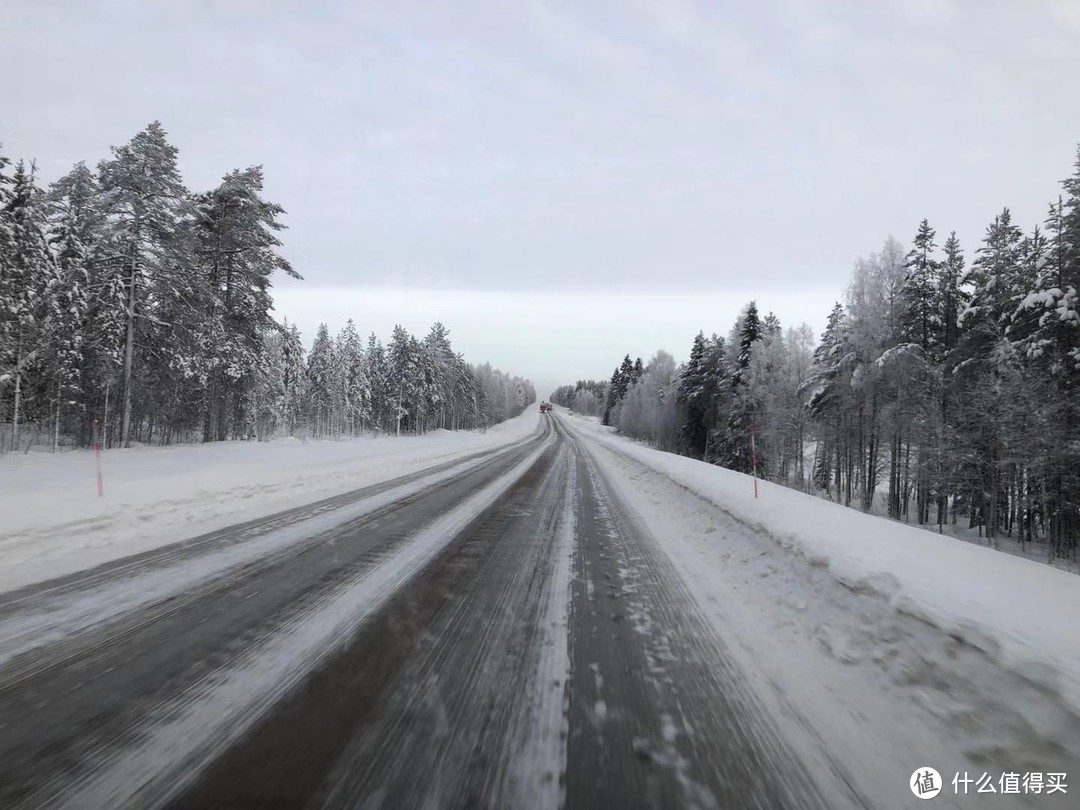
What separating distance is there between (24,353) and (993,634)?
2900 cm

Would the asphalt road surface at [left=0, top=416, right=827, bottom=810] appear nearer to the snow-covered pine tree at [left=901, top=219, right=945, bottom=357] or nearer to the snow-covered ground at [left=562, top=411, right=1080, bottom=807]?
the snow-covered ground at [left=562, top=411, right=1080, bottom=807]

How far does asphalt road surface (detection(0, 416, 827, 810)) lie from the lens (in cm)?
215

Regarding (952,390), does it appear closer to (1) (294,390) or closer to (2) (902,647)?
(2) (902,647)

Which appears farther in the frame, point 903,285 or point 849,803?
point 903,285

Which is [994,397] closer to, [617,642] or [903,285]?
[903,285]

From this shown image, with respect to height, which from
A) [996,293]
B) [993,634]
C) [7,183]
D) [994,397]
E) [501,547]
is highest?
[7,183]

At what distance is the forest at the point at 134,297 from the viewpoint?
19.3 meters

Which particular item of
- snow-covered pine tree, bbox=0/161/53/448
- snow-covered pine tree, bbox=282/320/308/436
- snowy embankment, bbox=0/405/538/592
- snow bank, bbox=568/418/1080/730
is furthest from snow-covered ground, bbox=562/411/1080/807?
snow-covered pine tree, bbox=282/320/308/436

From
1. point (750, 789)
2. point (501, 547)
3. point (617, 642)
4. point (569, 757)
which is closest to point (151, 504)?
point (501, 547)

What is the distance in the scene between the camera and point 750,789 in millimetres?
2219

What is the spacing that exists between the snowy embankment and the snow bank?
734 cm

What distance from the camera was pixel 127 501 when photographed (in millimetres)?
7898

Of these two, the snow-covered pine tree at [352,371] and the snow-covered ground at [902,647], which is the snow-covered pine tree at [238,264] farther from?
the snow-covered pine tree at [352,371]

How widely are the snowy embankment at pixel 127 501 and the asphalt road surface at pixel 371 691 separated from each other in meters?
0.89
